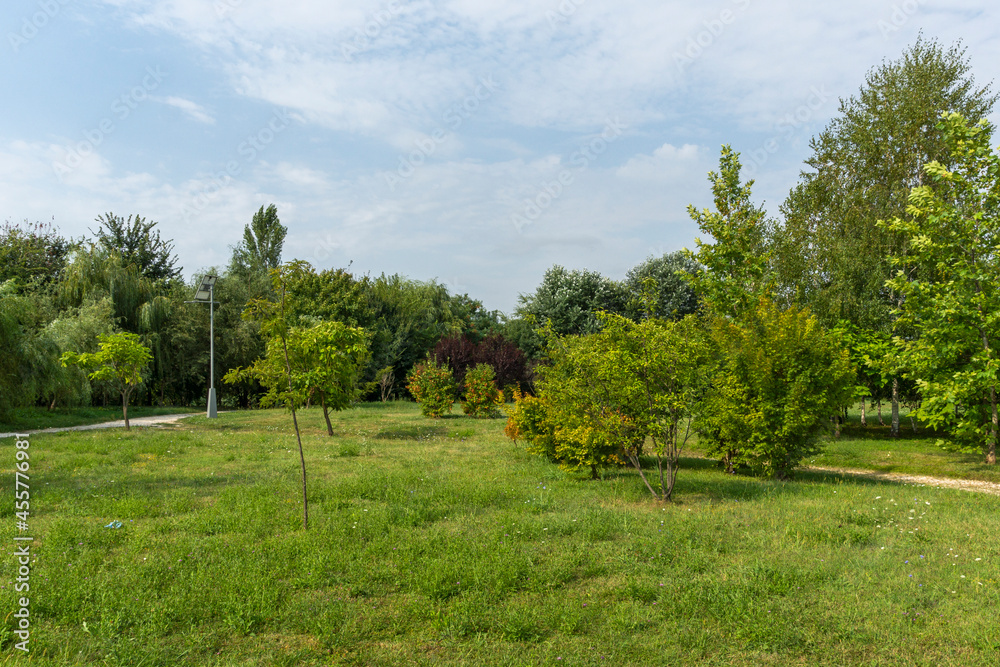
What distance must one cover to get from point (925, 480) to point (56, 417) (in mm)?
23538

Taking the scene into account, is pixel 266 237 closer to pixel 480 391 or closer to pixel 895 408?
pixel 480 391

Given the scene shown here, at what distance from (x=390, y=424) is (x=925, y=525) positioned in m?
14.5

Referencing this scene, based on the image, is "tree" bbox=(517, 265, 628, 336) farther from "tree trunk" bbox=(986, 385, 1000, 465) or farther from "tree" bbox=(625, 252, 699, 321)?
"tree trunk" bbox=(986, 385, 1000, 465)

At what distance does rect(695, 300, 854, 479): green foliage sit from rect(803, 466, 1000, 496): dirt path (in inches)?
94.6

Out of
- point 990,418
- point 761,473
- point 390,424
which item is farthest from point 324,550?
point 990,418

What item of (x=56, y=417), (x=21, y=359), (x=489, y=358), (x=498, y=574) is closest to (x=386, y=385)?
(x=489, y=358)

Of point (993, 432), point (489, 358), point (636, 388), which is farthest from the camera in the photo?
point (489, 358)

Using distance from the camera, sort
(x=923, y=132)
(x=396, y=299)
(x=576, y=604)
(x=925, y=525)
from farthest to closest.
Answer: (x=396, y=299) < (x=923, y=132) < (x=925, y=525) < (x=576, y=604)

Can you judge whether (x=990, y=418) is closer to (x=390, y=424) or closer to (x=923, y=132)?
(x=923, y=132)

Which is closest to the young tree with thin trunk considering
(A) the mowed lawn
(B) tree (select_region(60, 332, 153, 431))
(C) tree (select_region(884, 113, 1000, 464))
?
(B) tree (select_region(60, 332, 153, 431))

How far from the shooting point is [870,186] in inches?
734

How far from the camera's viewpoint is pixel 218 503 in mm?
6988

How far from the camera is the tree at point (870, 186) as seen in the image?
1733 centimetres

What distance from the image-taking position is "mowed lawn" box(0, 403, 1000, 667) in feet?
12.1
